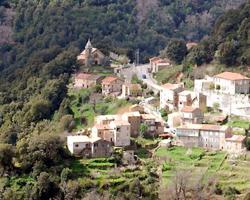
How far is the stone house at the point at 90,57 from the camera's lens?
195 ft

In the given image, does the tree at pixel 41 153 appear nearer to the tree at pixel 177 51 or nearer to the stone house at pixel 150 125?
the stone house at pixel 150 125

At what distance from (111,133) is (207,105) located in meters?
7.61

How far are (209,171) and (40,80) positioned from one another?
22370 millimetres

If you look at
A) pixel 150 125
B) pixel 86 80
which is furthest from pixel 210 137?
pixel 86 80

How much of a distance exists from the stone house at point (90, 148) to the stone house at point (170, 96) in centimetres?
802

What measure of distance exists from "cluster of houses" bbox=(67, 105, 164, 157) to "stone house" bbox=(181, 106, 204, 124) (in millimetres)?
1349

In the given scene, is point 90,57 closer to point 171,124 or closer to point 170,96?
point 170,96

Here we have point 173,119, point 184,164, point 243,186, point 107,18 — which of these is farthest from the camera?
point 107,18

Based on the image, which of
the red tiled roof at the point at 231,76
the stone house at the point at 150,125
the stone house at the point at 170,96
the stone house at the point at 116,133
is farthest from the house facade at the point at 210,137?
the red tiled roof at the point at 231,76

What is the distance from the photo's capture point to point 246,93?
47062 millimetres

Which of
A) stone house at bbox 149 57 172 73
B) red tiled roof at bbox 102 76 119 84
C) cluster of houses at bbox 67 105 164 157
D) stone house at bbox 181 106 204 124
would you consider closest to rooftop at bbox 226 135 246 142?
stone house at bbox 181 106 204 124

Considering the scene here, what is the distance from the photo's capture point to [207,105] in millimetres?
46625

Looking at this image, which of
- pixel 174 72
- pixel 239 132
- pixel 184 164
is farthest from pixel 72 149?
pixel 174 72

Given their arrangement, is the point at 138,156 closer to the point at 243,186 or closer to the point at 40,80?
the point at 243,186
